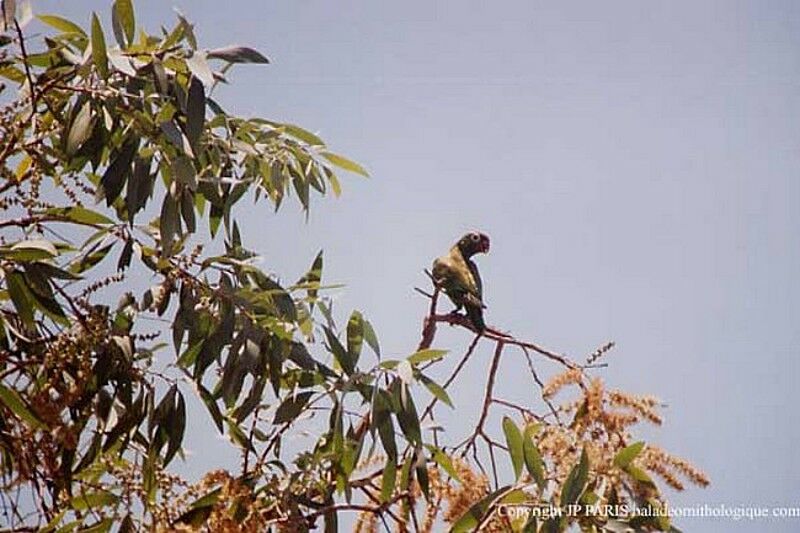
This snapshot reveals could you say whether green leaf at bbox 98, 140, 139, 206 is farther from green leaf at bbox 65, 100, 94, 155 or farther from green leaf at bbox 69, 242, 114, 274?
green leaf at bbox 69, 242, 114, 274

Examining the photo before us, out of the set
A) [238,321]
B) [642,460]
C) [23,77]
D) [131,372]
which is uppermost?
[23,77]

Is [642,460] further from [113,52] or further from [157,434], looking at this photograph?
[113,52]

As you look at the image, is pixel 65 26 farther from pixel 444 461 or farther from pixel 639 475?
pixel 639 475

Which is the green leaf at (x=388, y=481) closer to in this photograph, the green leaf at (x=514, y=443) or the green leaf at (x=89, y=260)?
the green leaf at (x=514, y=443)

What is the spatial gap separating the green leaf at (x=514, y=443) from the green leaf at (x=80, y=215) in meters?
0.71

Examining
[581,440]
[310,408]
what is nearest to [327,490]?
[310,408]

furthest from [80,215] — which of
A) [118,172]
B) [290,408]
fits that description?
[290,408]

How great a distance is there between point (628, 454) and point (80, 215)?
0.91 m

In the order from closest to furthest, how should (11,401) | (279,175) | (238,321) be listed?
1. (11,401)
2. (238,321)
3. (279,175)

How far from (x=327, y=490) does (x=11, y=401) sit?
0.50m

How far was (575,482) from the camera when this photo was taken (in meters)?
1.25

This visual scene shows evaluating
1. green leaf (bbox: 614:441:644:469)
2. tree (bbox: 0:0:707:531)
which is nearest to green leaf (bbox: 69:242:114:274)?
tree (bbox: 0:0:707:531)

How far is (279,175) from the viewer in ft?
5.72

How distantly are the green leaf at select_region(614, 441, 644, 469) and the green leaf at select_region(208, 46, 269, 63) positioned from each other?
77 cm
